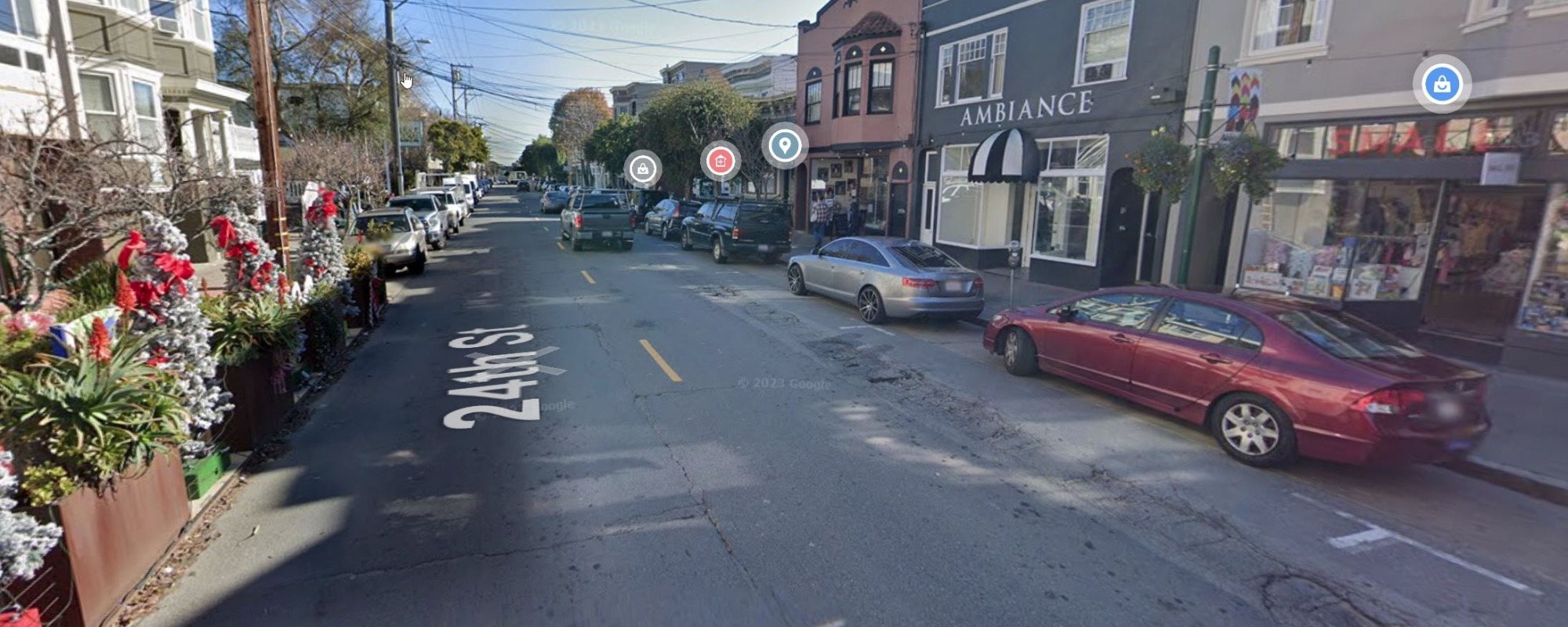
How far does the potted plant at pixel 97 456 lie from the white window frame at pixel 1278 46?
13751mm

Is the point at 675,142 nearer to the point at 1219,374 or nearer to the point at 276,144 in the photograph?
the point at 276,144

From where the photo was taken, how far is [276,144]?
8.99 meters

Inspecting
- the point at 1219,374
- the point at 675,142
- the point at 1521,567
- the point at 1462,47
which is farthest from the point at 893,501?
the point at 675,142

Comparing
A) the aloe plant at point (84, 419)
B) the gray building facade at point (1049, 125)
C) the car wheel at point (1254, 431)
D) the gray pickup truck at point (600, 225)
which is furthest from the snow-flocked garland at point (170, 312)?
the gray pickup truck at point (600, 225)

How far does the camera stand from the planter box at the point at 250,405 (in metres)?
5.80

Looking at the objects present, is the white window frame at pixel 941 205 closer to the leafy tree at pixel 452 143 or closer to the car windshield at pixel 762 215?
the car windshield at pixel 762 215

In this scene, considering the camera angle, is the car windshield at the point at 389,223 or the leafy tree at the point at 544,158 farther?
the leafy tree at the point at 544,158

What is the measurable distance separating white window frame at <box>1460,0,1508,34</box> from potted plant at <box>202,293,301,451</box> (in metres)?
13.6

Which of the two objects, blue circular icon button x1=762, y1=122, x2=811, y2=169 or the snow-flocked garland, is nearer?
the snow-flocked garland

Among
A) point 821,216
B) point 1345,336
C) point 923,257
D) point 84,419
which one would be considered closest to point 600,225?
point 821,216

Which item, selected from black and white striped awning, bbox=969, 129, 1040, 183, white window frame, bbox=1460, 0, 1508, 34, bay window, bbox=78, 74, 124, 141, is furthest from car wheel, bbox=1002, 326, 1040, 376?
bay window, bbox=78, 74, 124, 141

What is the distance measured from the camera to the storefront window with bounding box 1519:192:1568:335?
8.55m

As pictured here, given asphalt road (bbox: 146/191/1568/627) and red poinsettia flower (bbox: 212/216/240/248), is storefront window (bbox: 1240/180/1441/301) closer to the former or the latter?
asphalt road (bbox: 146/191/1568/627)

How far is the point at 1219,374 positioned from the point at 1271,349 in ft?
1.52
